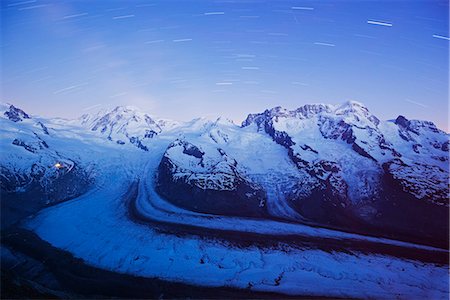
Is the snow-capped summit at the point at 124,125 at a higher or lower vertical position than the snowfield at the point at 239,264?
lower

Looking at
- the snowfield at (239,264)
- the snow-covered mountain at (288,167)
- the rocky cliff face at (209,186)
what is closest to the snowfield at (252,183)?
the snowfield at (239,264)

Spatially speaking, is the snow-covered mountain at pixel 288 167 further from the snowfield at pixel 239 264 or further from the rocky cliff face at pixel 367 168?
the snowfield at pixel 239 264

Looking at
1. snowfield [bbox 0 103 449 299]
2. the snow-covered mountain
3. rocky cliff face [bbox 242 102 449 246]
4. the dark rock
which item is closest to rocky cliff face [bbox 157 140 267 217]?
the snow-covered mountain

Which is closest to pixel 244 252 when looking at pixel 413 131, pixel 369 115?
pixel 413 131

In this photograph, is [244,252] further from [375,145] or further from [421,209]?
[375,145]

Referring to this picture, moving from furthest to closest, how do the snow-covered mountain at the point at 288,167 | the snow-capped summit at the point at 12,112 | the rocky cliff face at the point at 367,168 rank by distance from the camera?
1. the snow-capped summit at the point at 12,112
2. the snow-covered mountain at the point at 288,167
3. the rocky cliff face at the point at 367,168

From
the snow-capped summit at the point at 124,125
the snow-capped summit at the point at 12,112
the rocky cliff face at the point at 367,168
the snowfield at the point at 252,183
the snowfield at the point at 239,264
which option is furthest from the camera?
the snow-capped summit at the point at 124,125

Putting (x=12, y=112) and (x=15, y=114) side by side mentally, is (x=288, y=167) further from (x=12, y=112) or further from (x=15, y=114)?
(x=12, y=112)
